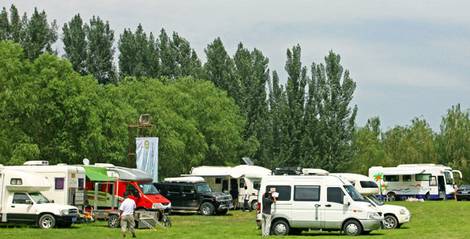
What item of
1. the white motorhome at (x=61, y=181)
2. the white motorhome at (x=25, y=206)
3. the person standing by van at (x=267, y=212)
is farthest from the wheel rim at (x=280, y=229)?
the white motorhome at (x=61, y=181)

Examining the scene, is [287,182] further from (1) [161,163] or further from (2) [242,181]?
(1) [161,163]

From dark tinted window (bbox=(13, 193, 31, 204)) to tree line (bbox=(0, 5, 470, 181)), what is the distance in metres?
15.8

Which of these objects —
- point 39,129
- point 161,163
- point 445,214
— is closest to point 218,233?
point 445,214

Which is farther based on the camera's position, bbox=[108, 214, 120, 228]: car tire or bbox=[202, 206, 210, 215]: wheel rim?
bbox=[202, 206, 210, 215]: wheel rim

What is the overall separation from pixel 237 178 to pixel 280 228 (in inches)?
904

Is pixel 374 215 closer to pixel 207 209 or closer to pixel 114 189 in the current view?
pixel 114 189

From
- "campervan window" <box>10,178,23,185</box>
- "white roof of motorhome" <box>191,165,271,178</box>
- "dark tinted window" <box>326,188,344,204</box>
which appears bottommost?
"dark tinted window" <box>326,188,344,204</box>

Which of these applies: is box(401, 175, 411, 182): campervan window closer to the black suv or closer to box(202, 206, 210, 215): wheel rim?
the black suv

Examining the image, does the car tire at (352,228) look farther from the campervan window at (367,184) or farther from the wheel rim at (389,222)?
the campervan window at (367,184)

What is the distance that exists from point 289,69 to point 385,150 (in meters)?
19.6

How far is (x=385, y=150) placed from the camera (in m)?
89.9

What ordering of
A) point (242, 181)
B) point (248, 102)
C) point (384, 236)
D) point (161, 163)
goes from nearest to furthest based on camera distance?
point (384, 236)
point (242, 181)
point (161, 163)
point (248, 102)

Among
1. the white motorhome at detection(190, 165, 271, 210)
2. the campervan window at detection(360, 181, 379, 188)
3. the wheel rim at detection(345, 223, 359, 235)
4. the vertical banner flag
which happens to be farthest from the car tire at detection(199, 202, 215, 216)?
the wheel rim at detection(345, 223, 359, 235)

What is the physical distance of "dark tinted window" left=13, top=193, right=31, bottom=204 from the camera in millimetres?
31734
